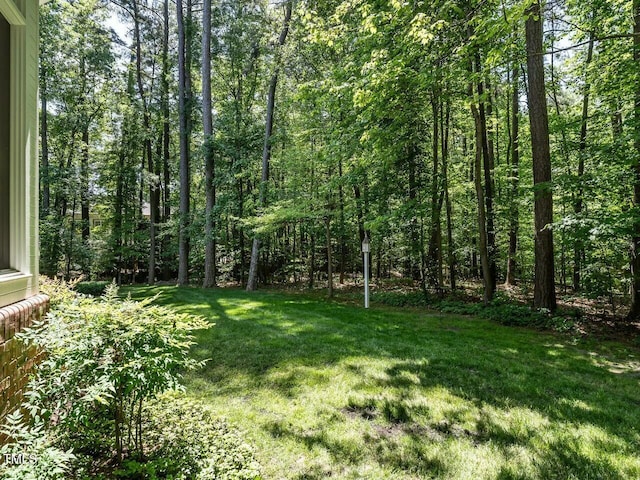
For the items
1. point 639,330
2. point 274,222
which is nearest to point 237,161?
point 274,222

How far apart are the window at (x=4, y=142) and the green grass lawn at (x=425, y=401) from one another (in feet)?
6.42

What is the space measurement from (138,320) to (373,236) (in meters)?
9.50

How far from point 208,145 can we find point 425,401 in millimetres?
10503

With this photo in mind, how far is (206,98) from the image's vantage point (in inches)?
441

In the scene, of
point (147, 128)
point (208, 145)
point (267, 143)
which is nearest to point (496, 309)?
point (267, 143)

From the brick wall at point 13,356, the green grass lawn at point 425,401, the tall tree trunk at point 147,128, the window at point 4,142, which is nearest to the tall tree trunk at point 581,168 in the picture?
the green grass lawn at point 425,401

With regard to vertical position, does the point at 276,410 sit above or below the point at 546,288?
below

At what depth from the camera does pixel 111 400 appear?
2.04 metres

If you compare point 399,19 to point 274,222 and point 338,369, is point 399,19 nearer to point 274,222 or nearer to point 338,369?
point 338,369

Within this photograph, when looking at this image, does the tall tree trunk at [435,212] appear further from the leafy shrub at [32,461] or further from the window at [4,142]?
the leafy shrub at [32,461]

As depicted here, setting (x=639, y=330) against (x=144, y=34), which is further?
(x=144, y=34)

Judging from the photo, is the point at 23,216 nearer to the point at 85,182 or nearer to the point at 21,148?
the point at 21,148

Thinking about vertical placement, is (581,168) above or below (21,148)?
above

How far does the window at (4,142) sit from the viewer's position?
2.38 metres
